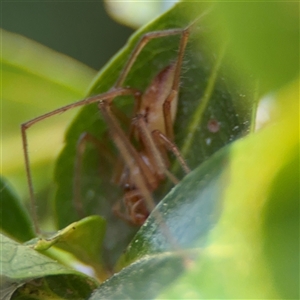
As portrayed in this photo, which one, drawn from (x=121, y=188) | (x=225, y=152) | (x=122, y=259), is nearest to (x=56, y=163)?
(x=121, y=188)

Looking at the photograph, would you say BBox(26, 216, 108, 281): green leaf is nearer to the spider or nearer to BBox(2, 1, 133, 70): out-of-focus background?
the spider

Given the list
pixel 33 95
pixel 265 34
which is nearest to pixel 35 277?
pixel 265 34

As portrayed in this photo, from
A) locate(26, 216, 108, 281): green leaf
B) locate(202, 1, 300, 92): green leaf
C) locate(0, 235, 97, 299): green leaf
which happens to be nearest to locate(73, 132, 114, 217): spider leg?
locate(26, 216, 108, 281): green leaf

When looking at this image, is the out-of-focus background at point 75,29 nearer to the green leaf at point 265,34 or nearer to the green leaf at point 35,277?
the green leaf at point 35,277

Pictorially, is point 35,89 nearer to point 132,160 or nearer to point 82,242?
point 132,160

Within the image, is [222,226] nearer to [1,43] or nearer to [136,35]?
[136,35]
